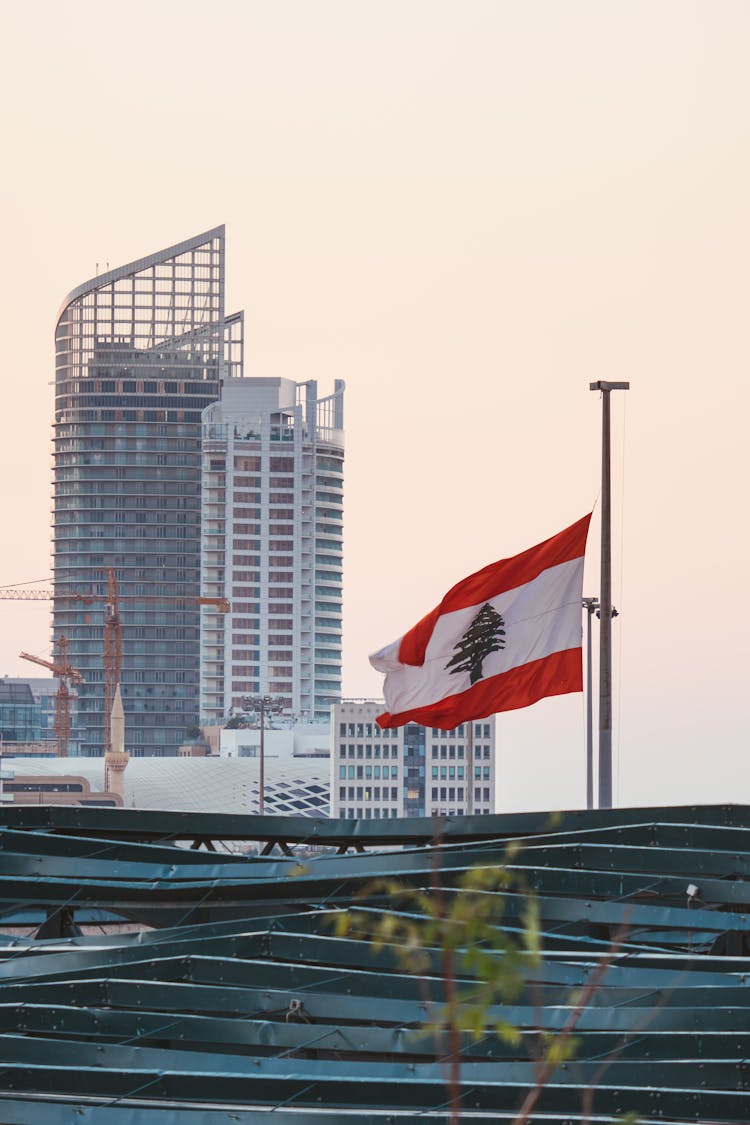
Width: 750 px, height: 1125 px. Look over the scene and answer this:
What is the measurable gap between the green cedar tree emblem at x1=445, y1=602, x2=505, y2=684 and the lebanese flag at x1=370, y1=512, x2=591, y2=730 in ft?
0.05

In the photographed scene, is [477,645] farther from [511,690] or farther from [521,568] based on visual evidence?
[521,568]

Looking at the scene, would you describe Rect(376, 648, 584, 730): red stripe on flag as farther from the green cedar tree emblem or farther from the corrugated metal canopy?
the corrugated metal canopy

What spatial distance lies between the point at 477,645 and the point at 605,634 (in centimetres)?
377

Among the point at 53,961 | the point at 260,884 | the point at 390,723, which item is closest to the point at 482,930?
the point at 53,961

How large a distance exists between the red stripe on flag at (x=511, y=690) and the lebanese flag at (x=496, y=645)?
1 centimetres

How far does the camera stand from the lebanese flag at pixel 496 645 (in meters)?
26.7

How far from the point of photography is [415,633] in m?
26.9

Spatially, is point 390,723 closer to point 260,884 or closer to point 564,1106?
point 260,884

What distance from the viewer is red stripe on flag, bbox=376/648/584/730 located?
1048 inches

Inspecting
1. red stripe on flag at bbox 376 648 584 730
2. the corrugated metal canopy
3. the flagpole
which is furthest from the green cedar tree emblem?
Result: the flagpole

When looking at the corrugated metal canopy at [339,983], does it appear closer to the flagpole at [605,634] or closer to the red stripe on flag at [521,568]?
the red stripe on flag at [521,568]

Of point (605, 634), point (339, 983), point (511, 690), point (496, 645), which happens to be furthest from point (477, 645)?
point (339, 983)

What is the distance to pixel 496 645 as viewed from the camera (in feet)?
88.7

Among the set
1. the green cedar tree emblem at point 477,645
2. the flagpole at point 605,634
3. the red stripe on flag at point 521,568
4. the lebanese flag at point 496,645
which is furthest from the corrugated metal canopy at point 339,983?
the flagpole at point 605,634
